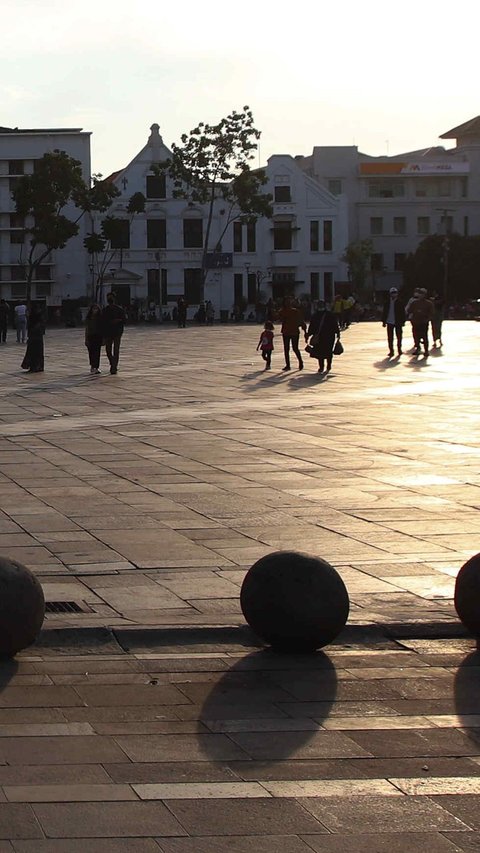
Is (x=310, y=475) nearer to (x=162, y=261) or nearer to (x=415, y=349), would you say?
(x=415, y=349)

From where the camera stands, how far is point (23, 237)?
9519 cm

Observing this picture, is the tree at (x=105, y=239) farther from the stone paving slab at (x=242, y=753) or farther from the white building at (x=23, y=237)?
the stone paving slab at (x=242, y=753)

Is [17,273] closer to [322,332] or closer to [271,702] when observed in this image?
[322,332]

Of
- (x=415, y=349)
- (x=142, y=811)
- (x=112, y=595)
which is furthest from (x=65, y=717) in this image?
(x=415, y=349)

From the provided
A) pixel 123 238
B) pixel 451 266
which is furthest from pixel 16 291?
pixel 451 266

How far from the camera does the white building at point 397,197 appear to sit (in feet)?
369

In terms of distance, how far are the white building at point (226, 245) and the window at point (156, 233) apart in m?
0.06

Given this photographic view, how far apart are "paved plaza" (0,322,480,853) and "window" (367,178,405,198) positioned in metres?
98.7

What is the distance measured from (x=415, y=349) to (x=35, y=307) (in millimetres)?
10240

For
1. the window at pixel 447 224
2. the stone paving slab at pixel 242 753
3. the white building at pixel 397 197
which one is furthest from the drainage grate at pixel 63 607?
the white building at pixel 397 197

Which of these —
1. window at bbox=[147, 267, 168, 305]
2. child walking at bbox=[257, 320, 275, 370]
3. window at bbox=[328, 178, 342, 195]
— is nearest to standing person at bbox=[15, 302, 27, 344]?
child walking at bbox=[257, 320, 275, 370]

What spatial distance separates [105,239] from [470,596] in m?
82.6

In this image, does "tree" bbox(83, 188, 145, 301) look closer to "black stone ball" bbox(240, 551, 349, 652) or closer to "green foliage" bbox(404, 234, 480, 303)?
"green foliage" bbox(404, 234, 480, 303)

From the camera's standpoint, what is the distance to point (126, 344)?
161 feet
